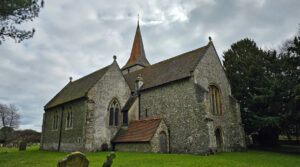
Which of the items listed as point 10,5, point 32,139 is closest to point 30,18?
point 10,5

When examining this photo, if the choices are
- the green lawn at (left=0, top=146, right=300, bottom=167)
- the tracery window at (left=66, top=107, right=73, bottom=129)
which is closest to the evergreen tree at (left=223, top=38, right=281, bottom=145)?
the green lawn at (left=0, top=146, right=300, bottom=167)

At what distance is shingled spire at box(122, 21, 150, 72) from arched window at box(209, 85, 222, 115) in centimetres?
1880

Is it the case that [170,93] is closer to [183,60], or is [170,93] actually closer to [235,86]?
[183,60]

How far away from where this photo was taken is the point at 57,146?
23.6m

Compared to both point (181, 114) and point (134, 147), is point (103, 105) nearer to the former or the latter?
point (134, 147)

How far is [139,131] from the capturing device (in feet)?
63.7

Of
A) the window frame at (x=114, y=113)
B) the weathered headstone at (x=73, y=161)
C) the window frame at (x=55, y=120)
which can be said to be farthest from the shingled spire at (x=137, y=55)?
the weathered headstone at (x=73, y=161)

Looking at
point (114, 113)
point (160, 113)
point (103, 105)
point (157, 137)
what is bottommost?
point (157, 137)

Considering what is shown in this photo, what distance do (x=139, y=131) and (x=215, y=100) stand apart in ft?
26.7

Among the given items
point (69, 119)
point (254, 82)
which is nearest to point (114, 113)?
point (69, 119)

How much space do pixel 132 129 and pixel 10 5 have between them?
1403 cm

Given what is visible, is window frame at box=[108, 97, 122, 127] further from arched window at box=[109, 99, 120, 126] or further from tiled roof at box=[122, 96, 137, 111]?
tiled roof at box=[122, 96, 137, 111]

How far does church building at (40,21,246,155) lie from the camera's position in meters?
17.9

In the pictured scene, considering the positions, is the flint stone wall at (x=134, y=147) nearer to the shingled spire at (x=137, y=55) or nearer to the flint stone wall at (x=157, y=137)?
the flint stone wall at (x=157, y=137)
